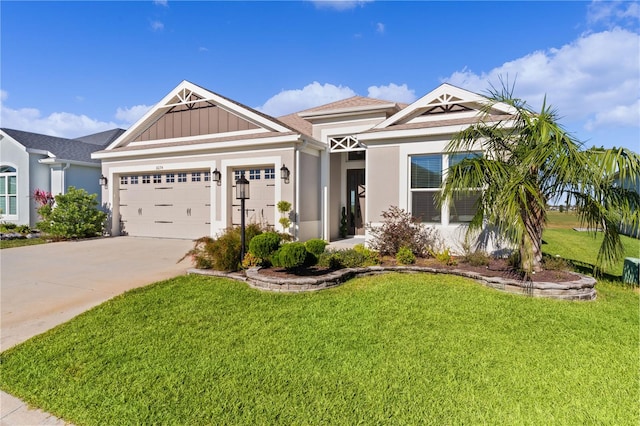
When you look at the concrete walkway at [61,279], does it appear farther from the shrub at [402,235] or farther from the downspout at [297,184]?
the shrub at [402,235]

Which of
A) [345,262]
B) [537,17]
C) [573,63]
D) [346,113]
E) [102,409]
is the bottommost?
[102,409]

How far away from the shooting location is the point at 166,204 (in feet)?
43.5

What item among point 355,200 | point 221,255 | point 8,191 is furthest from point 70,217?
point 355,200

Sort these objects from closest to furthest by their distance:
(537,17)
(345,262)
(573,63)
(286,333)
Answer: (286,333), (345,262), (537,17), (573,63)

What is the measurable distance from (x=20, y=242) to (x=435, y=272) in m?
15.2

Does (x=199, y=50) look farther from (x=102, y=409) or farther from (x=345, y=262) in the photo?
(x=102, y=409)

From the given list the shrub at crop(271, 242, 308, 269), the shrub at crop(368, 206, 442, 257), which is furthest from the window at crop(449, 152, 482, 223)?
the shrub at crop(271, 242, 308, 269)

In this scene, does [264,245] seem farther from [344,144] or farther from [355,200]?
[355,200]

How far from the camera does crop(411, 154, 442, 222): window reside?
8.72 m

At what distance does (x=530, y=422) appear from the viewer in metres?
2.52

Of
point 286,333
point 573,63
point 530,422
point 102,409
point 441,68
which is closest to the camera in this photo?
point 530,422

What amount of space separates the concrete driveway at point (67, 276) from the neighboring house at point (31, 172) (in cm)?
593

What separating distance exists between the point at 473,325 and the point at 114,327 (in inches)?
199

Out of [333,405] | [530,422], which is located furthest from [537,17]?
[333,405]
